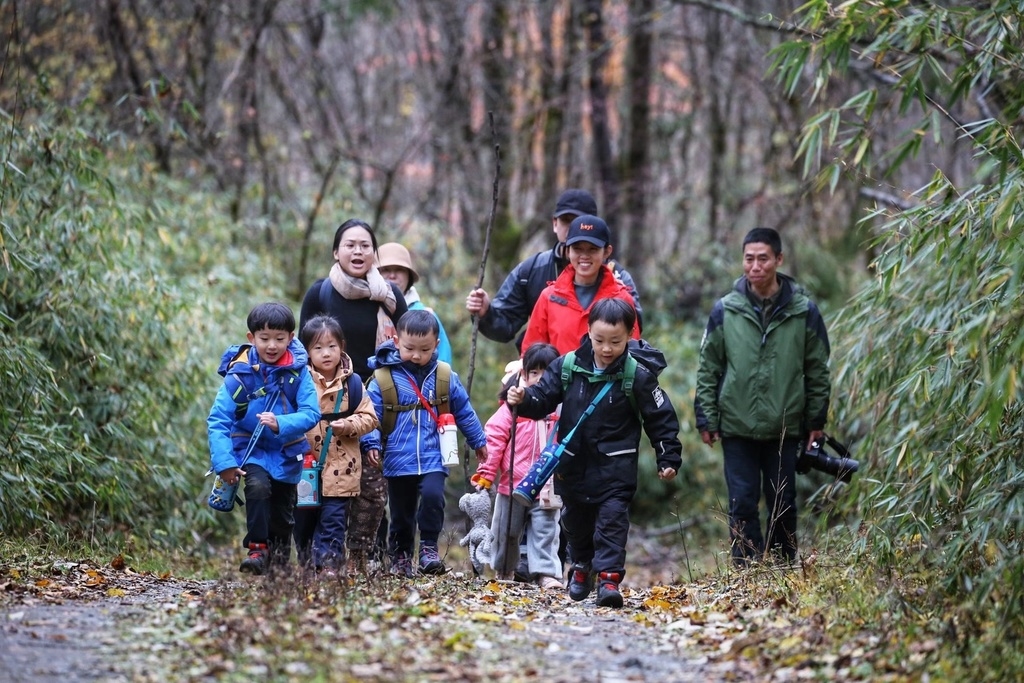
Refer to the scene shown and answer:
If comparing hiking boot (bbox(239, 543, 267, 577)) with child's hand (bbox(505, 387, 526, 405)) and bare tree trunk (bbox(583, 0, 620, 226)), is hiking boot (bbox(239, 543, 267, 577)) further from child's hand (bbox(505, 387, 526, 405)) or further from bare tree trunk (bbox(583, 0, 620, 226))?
bare tree trunk (bbox(583, 0, 620, 226))

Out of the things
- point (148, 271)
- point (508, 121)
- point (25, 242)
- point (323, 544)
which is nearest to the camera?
point (323, 544)

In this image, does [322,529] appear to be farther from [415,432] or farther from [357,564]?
[415,432]

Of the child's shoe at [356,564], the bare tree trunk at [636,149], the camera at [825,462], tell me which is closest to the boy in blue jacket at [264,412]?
the child's shoe at [356,564]

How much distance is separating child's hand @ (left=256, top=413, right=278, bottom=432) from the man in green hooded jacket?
2.71m

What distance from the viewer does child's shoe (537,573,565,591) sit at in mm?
6387

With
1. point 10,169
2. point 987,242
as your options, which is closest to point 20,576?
point 10,169

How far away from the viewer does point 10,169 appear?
730 centimetres

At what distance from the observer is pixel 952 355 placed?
5156 millimetres

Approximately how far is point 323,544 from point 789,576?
8.13 ft

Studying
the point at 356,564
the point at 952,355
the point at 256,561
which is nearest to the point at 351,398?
the point at 356,564

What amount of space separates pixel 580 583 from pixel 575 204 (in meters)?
2.30

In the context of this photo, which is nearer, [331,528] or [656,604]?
[656,604]

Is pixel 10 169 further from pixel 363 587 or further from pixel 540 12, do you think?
pixel 540 12

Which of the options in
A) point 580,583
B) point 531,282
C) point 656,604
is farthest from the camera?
point 531,282
